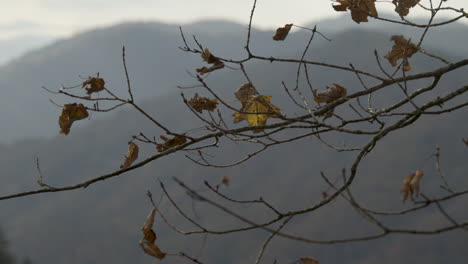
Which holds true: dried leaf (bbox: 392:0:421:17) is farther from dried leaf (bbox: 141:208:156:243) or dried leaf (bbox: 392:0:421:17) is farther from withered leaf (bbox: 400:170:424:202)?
dried leaf (bbox: 141:208:156:243)

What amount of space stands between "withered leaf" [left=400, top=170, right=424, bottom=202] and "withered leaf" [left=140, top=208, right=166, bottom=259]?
3.37 feet

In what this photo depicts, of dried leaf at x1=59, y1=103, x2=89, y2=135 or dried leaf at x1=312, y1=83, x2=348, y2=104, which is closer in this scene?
dried leaf at x1=59, y1=103, x2=89, y2=135

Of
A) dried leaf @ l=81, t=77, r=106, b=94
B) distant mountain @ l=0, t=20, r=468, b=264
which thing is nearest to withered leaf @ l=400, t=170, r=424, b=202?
dried leaf @ l=81, t=77, r=106, b=94

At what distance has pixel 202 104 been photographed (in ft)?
9.76

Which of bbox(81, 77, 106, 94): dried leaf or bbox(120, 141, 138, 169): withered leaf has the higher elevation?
bbox(81, 77, 106, 94): dried leaf

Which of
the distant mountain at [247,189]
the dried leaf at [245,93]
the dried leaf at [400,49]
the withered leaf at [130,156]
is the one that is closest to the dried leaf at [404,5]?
the dried leaf at [400,49]

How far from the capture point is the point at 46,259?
9819cm

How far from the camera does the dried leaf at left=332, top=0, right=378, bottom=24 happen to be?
287cm

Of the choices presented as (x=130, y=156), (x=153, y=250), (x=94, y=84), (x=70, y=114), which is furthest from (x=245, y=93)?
(x=153, y=250)

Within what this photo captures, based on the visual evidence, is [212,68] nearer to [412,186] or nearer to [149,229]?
[149,229]

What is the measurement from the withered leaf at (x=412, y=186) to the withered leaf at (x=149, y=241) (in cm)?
103

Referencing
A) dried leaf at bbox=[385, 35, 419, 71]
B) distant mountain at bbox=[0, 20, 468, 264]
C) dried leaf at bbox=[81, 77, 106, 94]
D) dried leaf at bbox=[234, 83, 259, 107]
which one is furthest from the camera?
distant mountain at bbox=[0, 20, 468, 264]

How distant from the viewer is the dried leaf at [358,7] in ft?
9.42

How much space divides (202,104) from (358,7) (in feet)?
Result: 3.25
